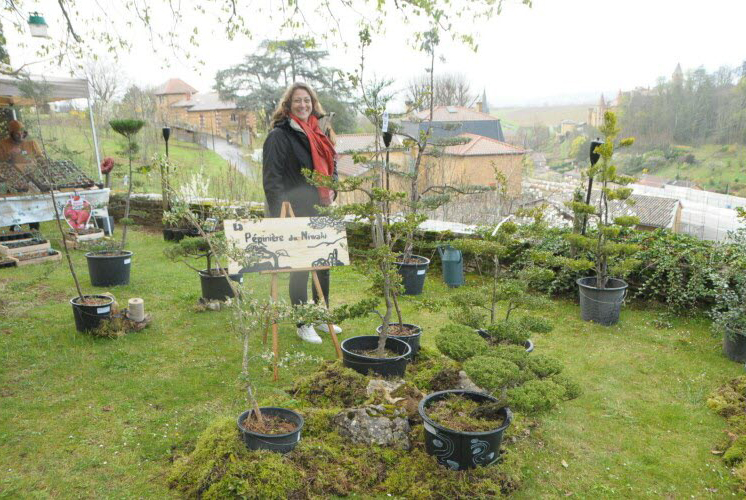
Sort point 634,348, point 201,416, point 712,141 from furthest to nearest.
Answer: point 712,141 < point 634,348 < point 201,416

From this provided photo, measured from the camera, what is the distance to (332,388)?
114 inches

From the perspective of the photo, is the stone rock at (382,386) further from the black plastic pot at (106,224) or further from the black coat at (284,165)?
the black plastic pot at (106,224)

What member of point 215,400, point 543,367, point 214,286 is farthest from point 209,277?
point 543,367

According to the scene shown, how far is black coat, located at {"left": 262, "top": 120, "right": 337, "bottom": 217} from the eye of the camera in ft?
11.7

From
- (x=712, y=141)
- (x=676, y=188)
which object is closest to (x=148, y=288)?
(x=712, y=141)

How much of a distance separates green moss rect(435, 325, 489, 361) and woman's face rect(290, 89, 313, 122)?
1.94 m

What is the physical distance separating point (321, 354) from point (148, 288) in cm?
273

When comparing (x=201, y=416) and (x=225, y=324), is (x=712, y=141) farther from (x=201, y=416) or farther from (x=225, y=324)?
(x=201, y=416)

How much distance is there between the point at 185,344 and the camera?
12.8ft

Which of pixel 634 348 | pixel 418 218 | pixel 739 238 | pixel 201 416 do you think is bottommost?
pixel 634 348

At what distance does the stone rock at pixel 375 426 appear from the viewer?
8.23 ft

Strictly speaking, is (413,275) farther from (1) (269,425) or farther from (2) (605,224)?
(1) (269,425)

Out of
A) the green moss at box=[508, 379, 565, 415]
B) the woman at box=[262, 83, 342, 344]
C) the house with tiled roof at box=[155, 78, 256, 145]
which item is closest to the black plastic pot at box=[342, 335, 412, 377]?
the woman at box=[262, 83, 342, 344]

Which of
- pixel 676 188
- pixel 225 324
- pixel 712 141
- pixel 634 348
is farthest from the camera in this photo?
pixel 676 188
